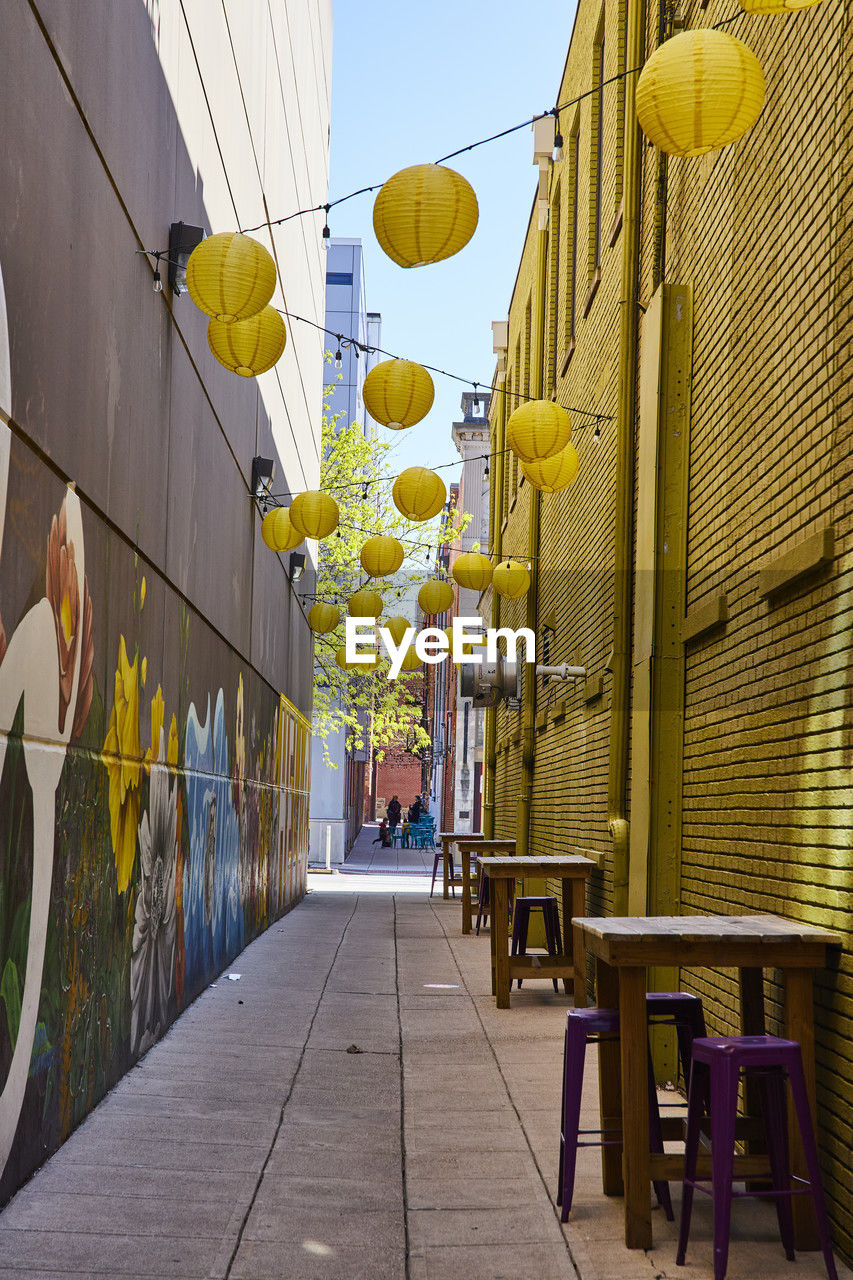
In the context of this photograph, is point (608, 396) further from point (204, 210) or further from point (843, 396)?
point (843, 396)

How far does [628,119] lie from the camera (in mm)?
10102

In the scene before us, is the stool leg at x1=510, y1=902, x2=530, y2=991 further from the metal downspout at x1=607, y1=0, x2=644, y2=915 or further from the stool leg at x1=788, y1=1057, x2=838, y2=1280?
the stool leg at x1=788, y1=1057, x2=838, y2=1280

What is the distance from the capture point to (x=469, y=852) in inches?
669

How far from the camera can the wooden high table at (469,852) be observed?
1534 cm

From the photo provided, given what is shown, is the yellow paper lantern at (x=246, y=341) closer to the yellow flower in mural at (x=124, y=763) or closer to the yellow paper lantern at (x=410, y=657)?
the yellow flower in mural at (x=124, y=763)

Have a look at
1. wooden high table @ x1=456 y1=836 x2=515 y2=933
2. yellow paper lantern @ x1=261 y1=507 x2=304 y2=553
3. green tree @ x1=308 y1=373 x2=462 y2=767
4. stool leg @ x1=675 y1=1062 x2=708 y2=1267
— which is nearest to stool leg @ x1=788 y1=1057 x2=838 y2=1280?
stool leg @ x1=675 y1=1062 x2=708 y2=1267

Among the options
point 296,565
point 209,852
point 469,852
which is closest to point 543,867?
point 209,852

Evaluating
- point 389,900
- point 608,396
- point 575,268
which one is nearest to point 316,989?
point 608,396

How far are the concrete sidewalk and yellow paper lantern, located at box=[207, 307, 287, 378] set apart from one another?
415 centimetres

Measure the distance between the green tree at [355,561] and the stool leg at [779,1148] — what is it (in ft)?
69.2

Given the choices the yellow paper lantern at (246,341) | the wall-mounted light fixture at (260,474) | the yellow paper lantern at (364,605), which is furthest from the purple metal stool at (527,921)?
the yellow paper lantern at (246,341)

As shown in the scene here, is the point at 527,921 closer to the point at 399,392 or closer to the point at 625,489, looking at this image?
the point at 625,489

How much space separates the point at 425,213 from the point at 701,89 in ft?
5.12

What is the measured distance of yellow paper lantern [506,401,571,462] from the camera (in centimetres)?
959
